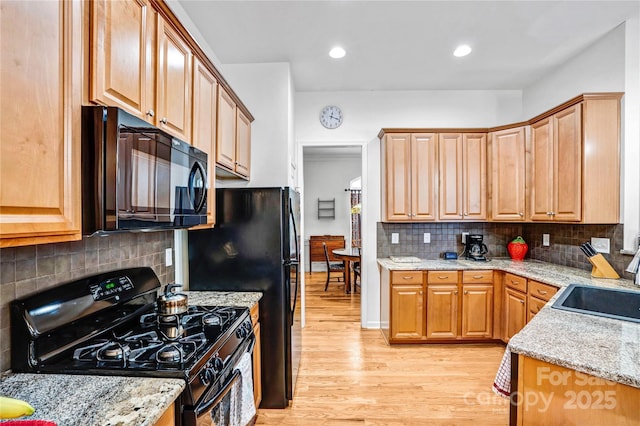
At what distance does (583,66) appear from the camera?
2996 mm

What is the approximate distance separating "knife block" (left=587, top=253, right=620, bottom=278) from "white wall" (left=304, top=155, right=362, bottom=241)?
5181mm

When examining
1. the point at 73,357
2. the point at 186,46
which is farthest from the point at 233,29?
the point at 73,357

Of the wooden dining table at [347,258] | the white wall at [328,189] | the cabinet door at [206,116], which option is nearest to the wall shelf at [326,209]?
the white wall at [328,189]

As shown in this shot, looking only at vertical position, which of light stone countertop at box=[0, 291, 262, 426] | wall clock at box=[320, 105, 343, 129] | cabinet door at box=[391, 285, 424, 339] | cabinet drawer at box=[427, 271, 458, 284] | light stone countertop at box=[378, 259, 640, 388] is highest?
wall clock at box=[320, 105, 343, 129]

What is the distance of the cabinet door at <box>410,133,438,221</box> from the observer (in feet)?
11.9

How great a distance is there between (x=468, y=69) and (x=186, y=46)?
2.87 m

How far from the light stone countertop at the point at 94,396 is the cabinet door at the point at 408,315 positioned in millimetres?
2651

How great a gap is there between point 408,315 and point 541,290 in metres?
1.22

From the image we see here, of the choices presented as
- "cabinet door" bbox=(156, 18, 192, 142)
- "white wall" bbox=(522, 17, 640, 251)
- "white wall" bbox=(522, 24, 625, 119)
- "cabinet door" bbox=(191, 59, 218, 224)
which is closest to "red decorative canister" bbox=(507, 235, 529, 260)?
"white wall" bbox=(522, 17, 640, 251)

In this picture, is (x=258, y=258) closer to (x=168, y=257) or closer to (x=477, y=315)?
(x=168, y=257)

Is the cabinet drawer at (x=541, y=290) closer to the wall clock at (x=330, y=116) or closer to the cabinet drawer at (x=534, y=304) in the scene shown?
the cabinet drawer at (x=534, y=304)

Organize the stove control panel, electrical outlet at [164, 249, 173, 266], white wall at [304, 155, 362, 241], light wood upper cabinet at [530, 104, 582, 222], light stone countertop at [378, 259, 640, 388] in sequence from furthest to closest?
white wall at [304, 155, 362, 241]
light wood upper cabinet at [530, 104, 582, 222]
electrical outlet at [164, 249, 173, 266]
the stove control panel
light stone countertop at [378, 259, 640, 388]

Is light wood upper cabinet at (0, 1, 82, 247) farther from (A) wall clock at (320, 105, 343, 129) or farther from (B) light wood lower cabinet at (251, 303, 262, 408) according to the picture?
(A) wall clock at (320, 105, 343, 129)

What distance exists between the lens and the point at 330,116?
3.94 metres
